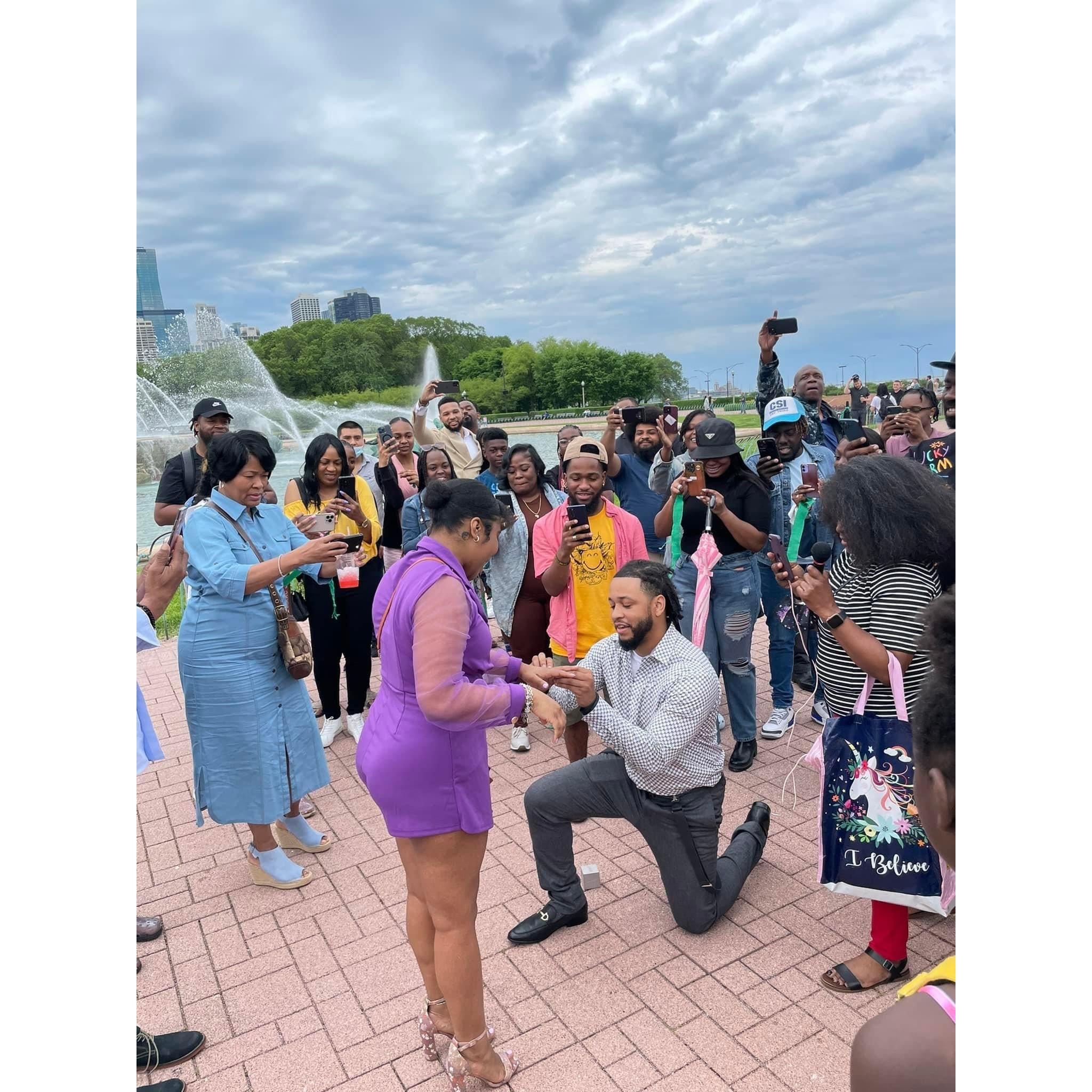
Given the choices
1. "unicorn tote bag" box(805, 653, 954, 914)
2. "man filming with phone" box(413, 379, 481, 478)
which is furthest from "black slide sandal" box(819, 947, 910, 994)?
"man filming with phone" box(413, 379, 481, 478)

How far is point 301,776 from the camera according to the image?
4.12 metres

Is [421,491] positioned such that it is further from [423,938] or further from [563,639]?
[423,938]

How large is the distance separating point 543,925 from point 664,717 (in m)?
1.09

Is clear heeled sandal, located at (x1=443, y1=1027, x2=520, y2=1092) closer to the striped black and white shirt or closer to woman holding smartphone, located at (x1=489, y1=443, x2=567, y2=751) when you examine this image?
the striped black and white shirt

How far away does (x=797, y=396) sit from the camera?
22.5ft

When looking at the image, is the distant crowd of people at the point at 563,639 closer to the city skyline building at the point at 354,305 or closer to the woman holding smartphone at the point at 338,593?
the woman holding smartphone at the point at 338,593

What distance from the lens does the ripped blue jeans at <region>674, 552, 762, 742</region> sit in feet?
16.7

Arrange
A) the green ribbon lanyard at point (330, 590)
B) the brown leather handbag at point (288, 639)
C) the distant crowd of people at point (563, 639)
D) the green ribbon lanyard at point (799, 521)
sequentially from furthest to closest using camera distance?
the green ribbon lanyard at point (330, 590) < the green ribbon lanyard at point (799, 521) < the brown leather handbag at point (288, 639) < the distant crowd of people at point (563, 639)

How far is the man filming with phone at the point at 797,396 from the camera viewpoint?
20.7 feet

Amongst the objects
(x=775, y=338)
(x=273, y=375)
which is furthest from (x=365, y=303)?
(x=775, y=338)

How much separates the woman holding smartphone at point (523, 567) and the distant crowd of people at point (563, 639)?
2 cm

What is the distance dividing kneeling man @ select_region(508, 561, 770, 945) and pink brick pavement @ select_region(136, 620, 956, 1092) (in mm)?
201

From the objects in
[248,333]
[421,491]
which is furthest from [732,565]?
[248,333]

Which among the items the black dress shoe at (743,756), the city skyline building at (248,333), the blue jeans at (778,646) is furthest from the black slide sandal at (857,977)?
the city skyline building at (248,333)
